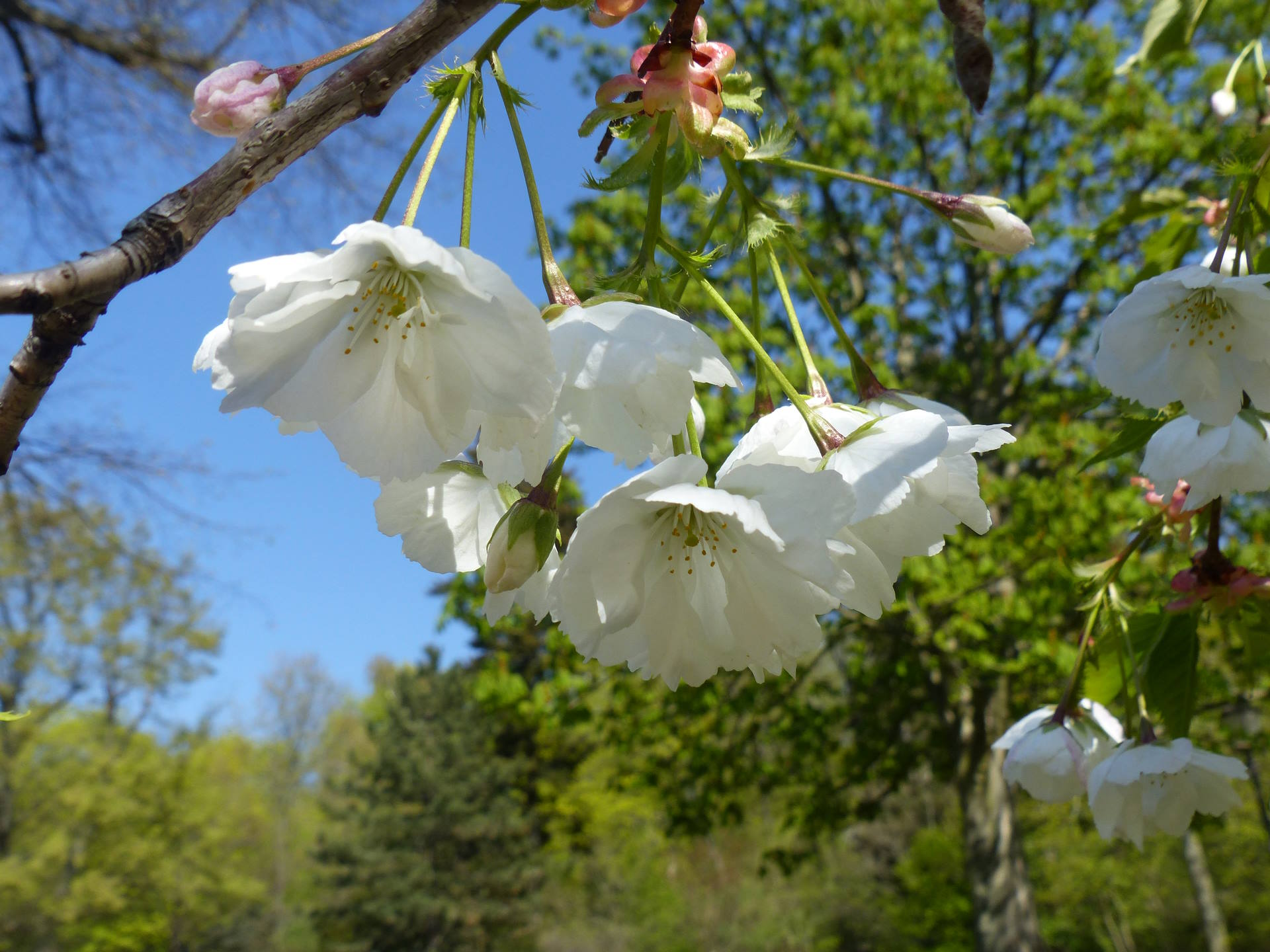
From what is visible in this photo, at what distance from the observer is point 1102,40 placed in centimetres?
619

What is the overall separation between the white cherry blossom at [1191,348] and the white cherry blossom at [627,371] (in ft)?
1.94

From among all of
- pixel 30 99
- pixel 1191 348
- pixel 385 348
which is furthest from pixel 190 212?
pixel 30 99

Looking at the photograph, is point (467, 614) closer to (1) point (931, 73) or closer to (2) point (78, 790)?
(1) point (931, 73)

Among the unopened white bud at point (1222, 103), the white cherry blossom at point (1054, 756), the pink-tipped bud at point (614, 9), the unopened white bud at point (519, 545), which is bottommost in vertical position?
the white cherry blossom at point (1054, 756)

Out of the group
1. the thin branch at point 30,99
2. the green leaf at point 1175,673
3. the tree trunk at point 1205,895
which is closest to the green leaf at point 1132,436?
the green leaf at point 1175,673

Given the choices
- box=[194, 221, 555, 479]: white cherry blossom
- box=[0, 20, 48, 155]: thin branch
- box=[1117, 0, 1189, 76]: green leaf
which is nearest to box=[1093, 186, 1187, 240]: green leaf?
box=[1117, 0, 1189, 76]: green leaf

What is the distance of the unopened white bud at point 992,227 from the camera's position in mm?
716

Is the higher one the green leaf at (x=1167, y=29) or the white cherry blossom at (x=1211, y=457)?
the green leaf at (x=1167, y=29)

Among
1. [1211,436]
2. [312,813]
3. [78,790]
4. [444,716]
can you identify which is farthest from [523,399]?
[312,813]

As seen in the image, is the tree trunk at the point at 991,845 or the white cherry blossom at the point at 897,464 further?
the tree trunk at the point at 991,845

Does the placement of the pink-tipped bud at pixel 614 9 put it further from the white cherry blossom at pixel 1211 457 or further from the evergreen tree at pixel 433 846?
the evergreen tree at pixel 433 846

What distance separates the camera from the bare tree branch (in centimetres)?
37

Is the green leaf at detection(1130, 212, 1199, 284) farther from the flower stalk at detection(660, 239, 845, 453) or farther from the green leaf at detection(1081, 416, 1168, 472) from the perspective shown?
the flower stalk at detection(660, 239, 845, 453)

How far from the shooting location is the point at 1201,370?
969 mm
